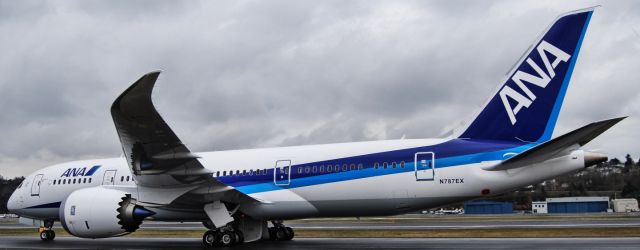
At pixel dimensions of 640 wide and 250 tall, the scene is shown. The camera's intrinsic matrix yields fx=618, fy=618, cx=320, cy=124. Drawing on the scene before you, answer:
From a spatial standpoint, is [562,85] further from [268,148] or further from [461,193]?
[268,148]

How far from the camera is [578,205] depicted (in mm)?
65500

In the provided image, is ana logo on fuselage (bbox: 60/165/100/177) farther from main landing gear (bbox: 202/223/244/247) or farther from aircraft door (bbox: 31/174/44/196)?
main landing gear (bbox: 202/223/244/247)

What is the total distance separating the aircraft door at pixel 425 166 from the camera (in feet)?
48.7

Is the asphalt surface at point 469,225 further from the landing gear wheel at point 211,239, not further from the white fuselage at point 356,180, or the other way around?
the landing gear wheel at point 211,239

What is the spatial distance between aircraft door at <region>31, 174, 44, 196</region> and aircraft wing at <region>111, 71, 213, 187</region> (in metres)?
6.64

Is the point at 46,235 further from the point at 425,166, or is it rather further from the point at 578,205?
the point at 578,205

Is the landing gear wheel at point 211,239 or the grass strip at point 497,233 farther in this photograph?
the grass strip at point 497,233

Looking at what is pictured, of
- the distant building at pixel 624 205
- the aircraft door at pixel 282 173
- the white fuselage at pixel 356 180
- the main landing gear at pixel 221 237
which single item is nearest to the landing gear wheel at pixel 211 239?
the main landing gear at pixel 221 237

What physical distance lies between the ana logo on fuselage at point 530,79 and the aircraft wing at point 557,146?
1.24 m

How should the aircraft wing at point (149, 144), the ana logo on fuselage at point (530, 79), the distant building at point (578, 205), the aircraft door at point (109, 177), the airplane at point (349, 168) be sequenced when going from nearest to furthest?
1. the aircraft wing at point (149, 144)
2. the airplane at point (349, 168)
3. the ana logo on fuselage at point (530, 79)
4. the aircraft door at point (109, 177)
5. the distant building at point (578, 205)

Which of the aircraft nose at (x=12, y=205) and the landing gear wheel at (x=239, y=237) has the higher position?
the aircraft nose at (x=12, y=205)

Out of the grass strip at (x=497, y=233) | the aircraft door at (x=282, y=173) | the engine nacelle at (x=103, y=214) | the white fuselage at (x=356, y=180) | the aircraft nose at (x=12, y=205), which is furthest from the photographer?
the aircraft nose at (x=12, y=205)

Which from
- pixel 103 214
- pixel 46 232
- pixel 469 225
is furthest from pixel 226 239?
pixel 469 225

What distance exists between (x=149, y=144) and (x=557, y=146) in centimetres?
914
